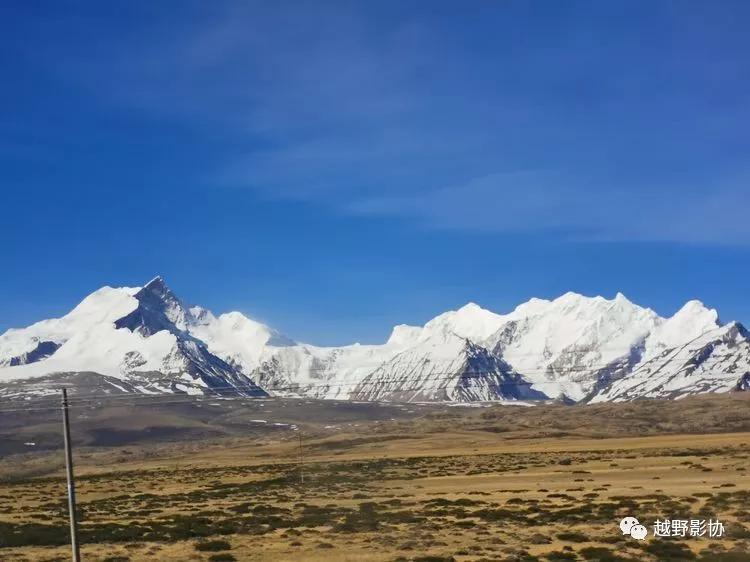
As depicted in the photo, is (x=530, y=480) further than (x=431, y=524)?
Yes

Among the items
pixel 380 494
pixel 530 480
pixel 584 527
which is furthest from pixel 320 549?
pixel 530 480

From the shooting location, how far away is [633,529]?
5031 cm

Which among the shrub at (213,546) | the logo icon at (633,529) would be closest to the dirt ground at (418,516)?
the shrub at (213,546)

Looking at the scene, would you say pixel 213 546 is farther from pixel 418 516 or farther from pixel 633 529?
pixel 633 529

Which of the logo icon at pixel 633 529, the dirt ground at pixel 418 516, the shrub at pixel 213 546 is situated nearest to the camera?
the dirt ground at pixel 418 516

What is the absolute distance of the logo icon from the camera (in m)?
48.8

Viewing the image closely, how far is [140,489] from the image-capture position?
401ft

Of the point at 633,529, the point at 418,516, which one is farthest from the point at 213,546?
the point at 633,529

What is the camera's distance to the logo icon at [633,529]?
48750mm

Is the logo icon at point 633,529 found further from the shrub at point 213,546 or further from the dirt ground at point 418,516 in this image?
the shrub at point 213,546

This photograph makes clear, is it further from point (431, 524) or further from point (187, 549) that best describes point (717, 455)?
point (187, 549)

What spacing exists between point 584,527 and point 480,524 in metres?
7.89

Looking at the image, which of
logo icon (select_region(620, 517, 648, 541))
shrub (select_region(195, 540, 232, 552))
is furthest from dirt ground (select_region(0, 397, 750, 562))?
logo icon (select_region(620, 517, 648, 541))

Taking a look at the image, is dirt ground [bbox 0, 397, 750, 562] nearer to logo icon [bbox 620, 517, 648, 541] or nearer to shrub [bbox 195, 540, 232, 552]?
shrub [bbox 195, 540, 232, 552]
